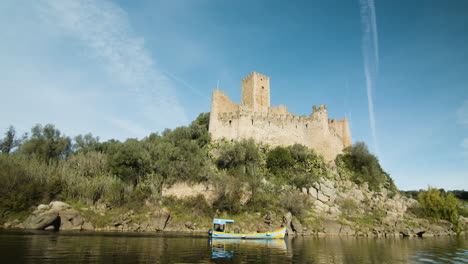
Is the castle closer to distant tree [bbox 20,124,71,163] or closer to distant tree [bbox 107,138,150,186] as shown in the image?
distant tree [bbox 107,138,150,186]

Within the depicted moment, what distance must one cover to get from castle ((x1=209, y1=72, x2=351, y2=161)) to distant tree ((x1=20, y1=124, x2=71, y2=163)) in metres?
21.2

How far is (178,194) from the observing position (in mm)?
31047

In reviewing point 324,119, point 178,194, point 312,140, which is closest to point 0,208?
point 178,194

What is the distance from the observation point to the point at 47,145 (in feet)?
122

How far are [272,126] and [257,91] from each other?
8702mm

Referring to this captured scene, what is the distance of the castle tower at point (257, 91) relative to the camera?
45.8 metres

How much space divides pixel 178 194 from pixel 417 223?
28.8 m

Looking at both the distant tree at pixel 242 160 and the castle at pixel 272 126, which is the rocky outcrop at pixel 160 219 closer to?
the distant tree at pixel 242 160

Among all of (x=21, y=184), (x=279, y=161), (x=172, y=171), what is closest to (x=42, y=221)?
(x=21, y=184)

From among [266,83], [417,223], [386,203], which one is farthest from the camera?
[266,83]

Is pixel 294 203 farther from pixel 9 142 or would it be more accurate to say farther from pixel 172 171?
pixel 9 142

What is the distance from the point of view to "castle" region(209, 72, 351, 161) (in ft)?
128

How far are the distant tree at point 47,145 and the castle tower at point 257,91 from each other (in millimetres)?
28119

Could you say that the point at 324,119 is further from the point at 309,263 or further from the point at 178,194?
the point at 309,263
